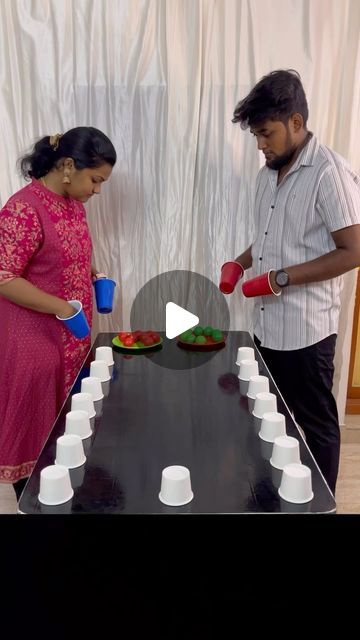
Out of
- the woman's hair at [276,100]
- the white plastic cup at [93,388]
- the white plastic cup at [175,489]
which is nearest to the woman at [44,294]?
the white plastic cup at [93,388]

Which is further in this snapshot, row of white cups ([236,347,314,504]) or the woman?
the woman

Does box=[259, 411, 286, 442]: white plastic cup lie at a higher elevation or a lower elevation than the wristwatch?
lower

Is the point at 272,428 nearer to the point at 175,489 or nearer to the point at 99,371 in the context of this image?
the point at 175,489

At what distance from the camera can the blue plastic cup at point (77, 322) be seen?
117 centimetres

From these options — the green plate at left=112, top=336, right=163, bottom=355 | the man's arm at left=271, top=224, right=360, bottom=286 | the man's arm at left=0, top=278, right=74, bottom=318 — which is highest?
the man's arm at left=271, top=224, right=360, bottom=286

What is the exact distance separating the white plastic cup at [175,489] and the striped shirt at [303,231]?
2.39 feet

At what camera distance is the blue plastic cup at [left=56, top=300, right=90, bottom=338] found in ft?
3.82

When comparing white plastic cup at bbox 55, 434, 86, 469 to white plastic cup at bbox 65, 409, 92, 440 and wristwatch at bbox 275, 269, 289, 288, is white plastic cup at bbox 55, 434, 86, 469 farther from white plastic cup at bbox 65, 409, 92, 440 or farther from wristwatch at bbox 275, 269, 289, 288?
wristwatch at bbox 275, 269, 289, 288

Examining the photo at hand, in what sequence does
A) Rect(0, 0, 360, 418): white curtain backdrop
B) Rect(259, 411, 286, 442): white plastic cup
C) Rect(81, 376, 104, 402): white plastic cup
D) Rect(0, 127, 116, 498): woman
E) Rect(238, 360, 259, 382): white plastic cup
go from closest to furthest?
1. Rect(259, 411, 286, 442): white plastic cup
2. Rect(81, 376, 104, 402): white plastic cup
3. Rect(238, 360, 259, 382): white plastic cup
4. Rect(0, 127, 116, 498): woman
5. Rect(0, 0, 360, 418): white curtain backdrop

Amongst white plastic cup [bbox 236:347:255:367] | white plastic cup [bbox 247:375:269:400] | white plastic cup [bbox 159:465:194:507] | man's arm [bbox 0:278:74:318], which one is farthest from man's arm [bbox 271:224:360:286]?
white plastic cup [bbox 159:465:194:507]

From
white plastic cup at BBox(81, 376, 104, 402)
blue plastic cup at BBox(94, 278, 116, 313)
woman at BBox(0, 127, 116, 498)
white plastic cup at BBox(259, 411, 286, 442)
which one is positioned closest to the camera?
white plastic cup at BBox(259, 411, 286, 442)

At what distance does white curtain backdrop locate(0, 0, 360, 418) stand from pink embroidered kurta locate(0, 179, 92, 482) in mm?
456

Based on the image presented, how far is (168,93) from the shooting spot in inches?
62.1
